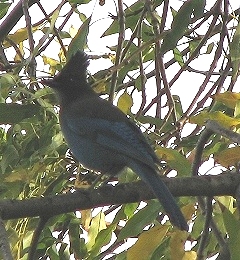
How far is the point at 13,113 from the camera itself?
7.50 feet

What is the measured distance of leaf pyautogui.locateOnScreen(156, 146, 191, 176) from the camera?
7.04ft

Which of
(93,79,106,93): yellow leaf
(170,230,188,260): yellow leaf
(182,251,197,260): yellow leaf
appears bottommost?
(182,251,197,260): yellow leaf

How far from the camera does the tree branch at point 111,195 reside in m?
1.95

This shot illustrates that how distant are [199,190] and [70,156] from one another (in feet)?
2.91

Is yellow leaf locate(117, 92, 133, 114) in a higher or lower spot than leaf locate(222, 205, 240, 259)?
higher

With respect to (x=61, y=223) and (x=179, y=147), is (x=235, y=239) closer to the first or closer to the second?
(x=179, y=147)

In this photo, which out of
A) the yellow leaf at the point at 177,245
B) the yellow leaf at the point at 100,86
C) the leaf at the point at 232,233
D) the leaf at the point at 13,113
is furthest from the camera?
the yellow leaf at the point at 100,86

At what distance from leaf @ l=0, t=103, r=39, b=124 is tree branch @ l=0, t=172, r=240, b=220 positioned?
0.32 meters

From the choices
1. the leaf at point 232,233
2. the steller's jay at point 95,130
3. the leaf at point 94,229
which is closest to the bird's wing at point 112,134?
the steller's jay at point 95,130

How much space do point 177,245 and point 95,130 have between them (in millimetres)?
1069

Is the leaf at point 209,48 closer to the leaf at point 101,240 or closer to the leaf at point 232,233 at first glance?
the leaf at point 101,240

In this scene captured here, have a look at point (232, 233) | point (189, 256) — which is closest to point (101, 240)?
point (189, 256)

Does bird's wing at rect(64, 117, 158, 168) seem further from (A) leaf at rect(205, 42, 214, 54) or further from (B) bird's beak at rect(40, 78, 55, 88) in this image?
(A) leaf at rect(205, 42, 214, 54)

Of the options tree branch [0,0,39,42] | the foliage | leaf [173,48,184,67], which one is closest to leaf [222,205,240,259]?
the foliage
